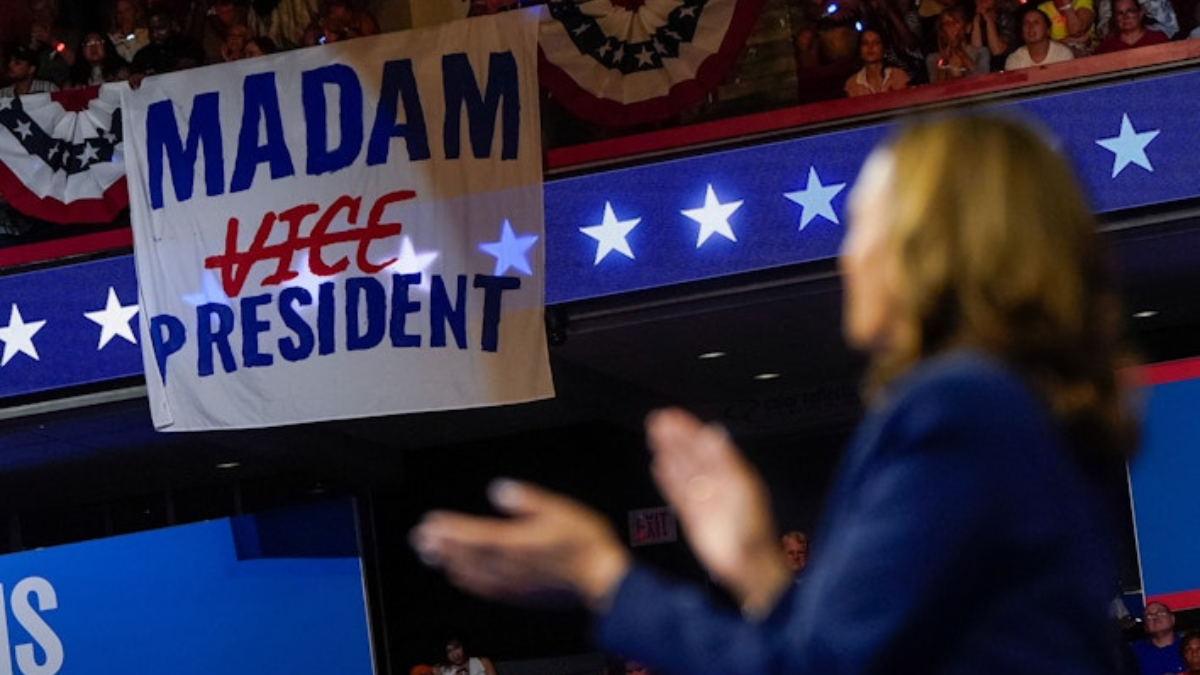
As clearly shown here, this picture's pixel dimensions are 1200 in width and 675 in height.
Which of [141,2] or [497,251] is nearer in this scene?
[497,251]

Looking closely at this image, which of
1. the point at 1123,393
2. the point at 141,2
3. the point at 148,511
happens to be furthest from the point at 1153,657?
the point at 1123,393

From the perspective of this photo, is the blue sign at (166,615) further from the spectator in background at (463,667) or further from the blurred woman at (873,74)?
the blurred woman at (873,74)

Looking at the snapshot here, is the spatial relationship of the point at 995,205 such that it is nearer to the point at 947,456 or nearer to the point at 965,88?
the point at 947,456

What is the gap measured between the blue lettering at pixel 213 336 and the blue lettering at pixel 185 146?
61 centimetres

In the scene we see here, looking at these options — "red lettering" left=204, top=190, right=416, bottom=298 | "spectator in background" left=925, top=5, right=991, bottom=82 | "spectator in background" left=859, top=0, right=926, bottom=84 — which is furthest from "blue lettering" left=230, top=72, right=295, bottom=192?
"spectator in background" left=925, top=5, right=991, bottom=82

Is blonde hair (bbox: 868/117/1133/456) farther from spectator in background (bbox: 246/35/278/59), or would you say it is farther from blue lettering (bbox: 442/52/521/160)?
spectator in background (bbox: 246/35/278/59)

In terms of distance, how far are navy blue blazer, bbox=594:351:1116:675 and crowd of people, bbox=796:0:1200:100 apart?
365 inches

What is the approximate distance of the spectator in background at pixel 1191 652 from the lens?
33.8 ft

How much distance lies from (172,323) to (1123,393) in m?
9.34

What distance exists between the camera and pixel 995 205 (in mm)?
1283

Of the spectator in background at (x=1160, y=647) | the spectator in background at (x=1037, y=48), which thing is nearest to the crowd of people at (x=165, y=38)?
the spectator in background at (x=1037, y=48)

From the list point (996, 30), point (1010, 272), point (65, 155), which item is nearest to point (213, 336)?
point (65, 155)

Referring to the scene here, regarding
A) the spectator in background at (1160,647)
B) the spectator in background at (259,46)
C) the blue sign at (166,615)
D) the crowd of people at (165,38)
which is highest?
the crowd of people at (165,38)

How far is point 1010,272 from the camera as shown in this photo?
4.18ft
